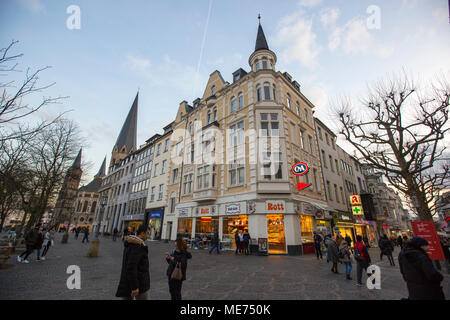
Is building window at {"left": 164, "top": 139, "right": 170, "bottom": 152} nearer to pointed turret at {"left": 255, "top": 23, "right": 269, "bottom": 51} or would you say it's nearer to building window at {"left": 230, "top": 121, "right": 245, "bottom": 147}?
building window at {"left": 230, "top": 121, "right": 245, "bottom": 147}

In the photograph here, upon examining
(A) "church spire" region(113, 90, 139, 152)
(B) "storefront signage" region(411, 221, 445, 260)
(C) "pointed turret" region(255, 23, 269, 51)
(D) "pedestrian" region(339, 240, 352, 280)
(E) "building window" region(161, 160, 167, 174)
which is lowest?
(D) "pedestrian" region(339, 240, 352, 280)

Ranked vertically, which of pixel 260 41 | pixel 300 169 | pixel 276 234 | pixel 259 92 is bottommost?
pixel 276 234

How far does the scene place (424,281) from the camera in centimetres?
336

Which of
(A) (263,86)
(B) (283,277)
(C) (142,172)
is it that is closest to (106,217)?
(C) (142,172)

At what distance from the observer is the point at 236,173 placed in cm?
1873

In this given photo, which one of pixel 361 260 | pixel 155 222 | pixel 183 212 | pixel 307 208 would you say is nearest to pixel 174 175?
pixel 183 212

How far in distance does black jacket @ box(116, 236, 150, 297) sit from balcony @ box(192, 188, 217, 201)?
51.9ft

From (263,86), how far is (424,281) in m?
19.2

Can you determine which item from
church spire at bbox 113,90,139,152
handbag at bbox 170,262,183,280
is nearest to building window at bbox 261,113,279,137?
handbag at bbox 170,262,183,280

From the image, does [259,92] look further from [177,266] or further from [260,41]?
[177,266]

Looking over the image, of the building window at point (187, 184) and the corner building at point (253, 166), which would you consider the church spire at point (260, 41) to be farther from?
the building window at point (187, 184)

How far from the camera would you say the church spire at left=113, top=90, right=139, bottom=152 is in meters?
64.7

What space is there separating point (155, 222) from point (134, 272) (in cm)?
2718
